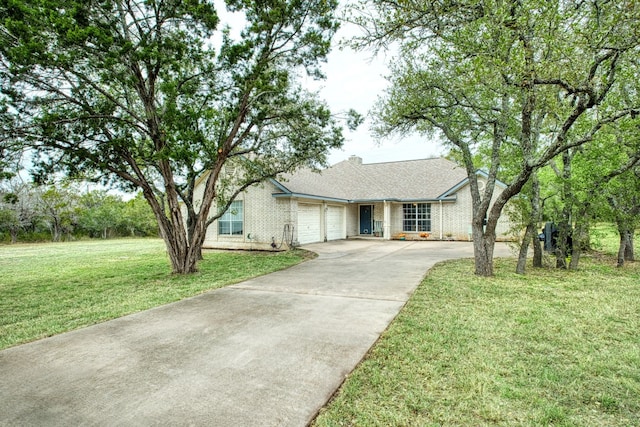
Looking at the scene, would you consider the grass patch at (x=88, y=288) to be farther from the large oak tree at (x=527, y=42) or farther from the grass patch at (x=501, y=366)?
the large oak tree at (x=527, y=42)

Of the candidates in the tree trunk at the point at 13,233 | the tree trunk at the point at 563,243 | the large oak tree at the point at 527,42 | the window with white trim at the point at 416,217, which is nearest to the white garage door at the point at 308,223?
the window with white trim at the point at 416,217

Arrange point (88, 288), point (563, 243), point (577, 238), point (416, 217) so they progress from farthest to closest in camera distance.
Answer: point (416, 217), point (563, 243), point (577, 238), point (88, 288)

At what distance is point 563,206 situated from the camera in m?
8.94

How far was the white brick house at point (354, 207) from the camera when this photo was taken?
16.0 metres

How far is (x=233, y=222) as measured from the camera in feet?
57.1

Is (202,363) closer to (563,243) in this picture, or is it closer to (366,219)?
(563,243)

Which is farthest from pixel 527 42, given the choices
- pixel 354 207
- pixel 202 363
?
pixel 354 207

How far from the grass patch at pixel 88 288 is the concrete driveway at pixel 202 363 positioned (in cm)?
65

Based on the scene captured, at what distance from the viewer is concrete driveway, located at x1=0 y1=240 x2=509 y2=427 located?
108 inches

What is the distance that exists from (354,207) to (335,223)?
243 centimetres

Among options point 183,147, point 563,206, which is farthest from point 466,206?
point 183,147

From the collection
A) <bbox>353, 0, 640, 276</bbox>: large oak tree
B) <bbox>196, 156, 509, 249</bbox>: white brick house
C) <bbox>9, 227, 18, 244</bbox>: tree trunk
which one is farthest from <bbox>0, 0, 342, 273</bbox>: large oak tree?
<bbox>9, 227, 18, 244</bbox>: tree trunk

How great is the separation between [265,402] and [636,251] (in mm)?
16288

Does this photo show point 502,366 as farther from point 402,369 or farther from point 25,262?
point 25,262
